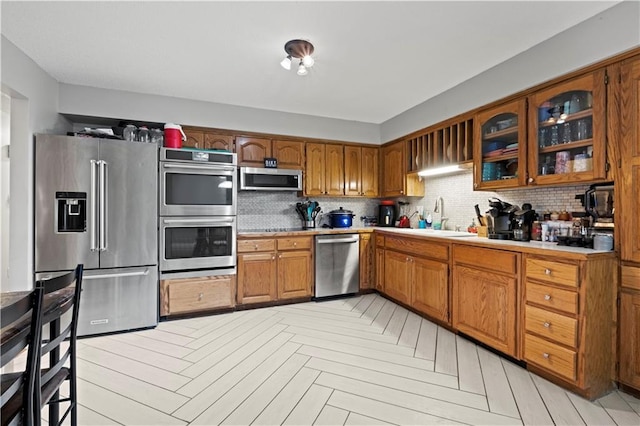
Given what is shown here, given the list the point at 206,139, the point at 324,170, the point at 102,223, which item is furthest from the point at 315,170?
the point at 102,223

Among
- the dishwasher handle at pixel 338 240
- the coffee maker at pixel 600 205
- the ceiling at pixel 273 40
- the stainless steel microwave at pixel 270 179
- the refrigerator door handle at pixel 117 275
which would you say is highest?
the ceiling at pixel 273 40

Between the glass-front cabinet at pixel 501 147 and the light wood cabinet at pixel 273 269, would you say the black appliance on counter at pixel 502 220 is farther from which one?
the light wood cabinet at pixel 273 269

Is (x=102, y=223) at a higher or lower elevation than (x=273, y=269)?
higher

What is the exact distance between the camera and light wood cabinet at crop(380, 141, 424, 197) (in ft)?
14.2

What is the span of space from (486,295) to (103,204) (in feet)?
12.0

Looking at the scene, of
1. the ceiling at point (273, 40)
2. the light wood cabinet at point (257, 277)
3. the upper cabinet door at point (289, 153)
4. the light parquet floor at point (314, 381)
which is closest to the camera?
the light parquet floor at point (314, 381)

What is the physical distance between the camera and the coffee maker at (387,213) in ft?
15.7

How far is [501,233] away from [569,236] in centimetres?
53

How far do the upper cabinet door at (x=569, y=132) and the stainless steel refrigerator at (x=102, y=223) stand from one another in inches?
142

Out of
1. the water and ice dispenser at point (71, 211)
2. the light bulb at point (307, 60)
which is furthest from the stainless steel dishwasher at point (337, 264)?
the water and ice dispenser at point (71, 211)

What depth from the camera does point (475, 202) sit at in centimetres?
355

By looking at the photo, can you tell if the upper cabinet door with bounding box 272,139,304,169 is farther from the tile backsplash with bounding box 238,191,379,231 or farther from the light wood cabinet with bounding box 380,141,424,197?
the light wood cabinet with bounding box 380,141,424,197

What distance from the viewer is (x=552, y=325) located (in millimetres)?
2133

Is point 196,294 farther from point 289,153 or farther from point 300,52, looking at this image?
point 300,52
